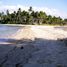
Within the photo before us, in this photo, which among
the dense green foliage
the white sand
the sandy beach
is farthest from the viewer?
the dense green foliage

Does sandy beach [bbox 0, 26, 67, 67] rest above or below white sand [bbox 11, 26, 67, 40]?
above

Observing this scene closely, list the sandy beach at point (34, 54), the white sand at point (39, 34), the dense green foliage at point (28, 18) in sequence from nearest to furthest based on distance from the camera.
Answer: the sandy beach at point (34, 54), the white sand at point (39, 34), the dense green foliage at point (28, 18)

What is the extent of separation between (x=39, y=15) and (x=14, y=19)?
12.8m

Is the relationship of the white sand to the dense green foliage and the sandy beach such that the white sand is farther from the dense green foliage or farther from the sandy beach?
the dense green foliage

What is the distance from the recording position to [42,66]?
299 inches

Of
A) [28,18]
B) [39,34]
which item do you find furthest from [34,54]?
[28,18]

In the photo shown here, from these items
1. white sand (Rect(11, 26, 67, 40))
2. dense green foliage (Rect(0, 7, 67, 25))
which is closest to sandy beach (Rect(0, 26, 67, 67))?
white sand (Rect(11, 26, 67, 40))

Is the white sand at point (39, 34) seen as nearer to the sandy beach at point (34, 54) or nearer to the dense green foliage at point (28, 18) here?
the sandy beach at point (34, 54)

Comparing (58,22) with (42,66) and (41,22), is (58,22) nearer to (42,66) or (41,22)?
(41,22)

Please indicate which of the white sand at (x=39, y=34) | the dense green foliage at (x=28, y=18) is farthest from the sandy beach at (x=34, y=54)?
the dense green foliage at (x=28, y=18)

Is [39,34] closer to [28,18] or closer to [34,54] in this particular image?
[34,54]

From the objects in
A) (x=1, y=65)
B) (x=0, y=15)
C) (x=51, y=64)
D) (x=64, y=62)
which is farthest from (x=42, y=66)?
(x=0, y=15)

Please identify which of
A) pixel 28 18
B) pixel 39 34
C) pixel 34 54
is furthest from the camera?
pixel 28 18

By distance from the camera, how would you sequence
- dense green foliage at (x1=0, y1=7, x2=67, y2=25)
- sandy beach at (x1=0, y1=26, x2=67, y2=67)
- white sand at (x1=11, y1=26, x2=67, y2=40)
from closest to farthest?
sandy beach at (x1=0, y1=26, x2=67, y2=67) → white sand at (x1=11, y1=26, x2=67, y2=40) → dense green foliage at (x1=0, y1=7, x2=67, y2=25)
